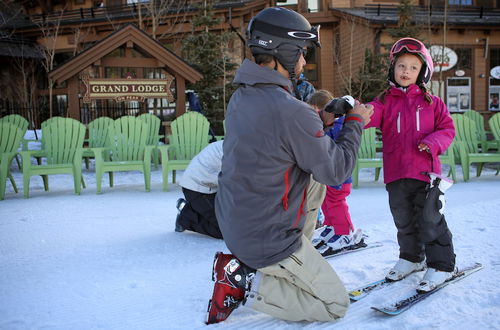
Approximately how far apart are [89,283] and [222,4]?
15.0m

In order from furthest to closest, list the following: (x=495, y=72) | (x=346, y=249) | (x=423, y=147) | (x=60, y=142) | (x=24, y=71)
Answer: (x=24, y=71), (x=495, y=72), (x=60, y=142), (x=346, y=249), (x=423, y=147)

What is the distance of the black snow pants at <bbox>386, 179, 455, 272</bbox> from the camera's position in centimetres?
266

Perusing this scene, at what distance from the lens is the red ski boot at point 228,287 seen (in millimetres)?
2312

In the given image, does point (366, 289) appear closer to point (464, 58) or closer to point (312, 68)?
point (464, 58)

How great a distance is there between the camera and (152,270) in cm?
321

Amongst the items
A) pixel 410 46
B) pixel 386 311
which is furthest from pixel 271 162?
pixel 410 46

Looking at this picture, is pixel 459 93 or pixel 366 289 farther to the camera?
pixel 459 93

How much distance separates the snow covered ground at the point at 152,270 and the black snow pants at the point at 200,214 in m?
0.10

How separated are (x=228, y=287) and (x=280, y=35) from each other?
49.0 inches

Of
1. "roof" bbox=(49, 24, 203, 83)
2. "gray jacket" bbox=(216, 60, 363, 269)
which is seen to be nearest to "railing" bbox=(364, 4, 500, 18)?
"roof" bbox=(49, 24, 203, 83)

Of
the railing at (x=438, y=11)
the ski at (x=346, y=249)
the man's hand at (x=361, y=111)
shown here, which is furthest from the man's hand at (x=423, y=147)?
the railing at (x=438, y=11)

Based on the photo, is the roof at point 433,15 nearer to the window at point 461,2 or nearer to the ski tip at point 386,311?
the window at point 461,2

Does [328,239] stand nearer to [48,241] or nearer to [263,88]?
[263,88]

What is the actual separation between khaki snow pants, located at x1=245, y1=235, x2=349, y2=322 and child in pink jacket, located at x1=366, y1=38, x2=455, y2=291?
26.3 inches
